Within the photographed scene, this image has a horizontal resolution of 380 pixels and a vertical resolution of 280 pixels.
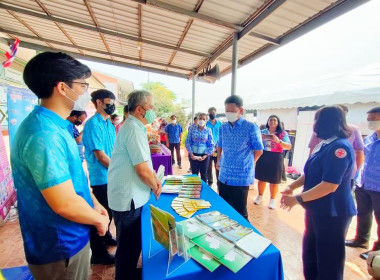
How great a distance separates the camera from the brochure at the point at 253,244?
1029mm

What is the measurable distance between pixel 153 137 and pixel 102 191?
235cm

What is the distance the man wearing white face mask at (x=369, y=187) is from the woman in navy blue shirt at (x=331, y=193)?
121 cm

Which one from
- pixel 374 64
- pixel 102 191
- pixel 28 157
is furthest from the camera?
pixel 374 64

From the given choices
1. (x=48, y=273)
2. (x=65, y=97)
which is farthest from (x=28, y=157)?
(x=48, y=273)

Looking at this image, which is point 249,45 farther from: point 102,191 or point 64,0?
point 102,191

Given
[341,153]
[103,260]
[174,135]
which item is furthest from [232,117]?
[174,135]

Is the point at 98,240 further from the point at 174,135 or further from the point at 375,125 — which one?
the point at 174,135

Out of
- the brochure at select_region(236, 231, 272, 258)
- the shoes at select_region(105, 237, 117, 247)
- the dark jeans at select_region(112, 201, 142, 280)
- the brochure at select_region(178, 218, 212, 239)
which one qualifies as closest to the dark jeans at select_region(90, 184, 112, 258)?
the shoes at select_region(105, 237, 117, 247)

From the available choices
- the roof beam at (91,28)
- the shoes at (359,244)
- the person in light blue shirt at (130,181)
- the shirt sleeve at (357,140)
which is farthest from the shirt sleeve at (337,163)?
the roof beam at (91,28)

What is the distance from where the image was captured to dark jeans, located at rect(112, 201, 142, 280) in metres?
1.41

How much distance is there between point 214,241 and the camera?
1083 millimetres

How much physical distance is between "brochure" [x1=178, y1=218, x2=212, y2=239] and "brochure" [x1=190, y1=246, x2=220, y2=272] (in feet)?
0.31

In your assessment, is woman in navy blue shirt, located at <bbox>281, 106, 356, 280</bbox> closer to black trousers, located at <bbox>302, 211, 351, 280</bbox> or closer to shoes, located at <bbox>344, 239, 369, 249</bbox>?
black trousers, located at <bbox>302, 211, 351, 280</bbox>

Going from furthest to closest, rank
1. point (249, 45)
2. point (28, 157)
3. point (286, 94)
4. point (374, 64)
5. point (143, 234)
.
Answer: point (286, 94)
point (374, 64)
point (249, 45)
point (143, 234)
point (28, 157)
